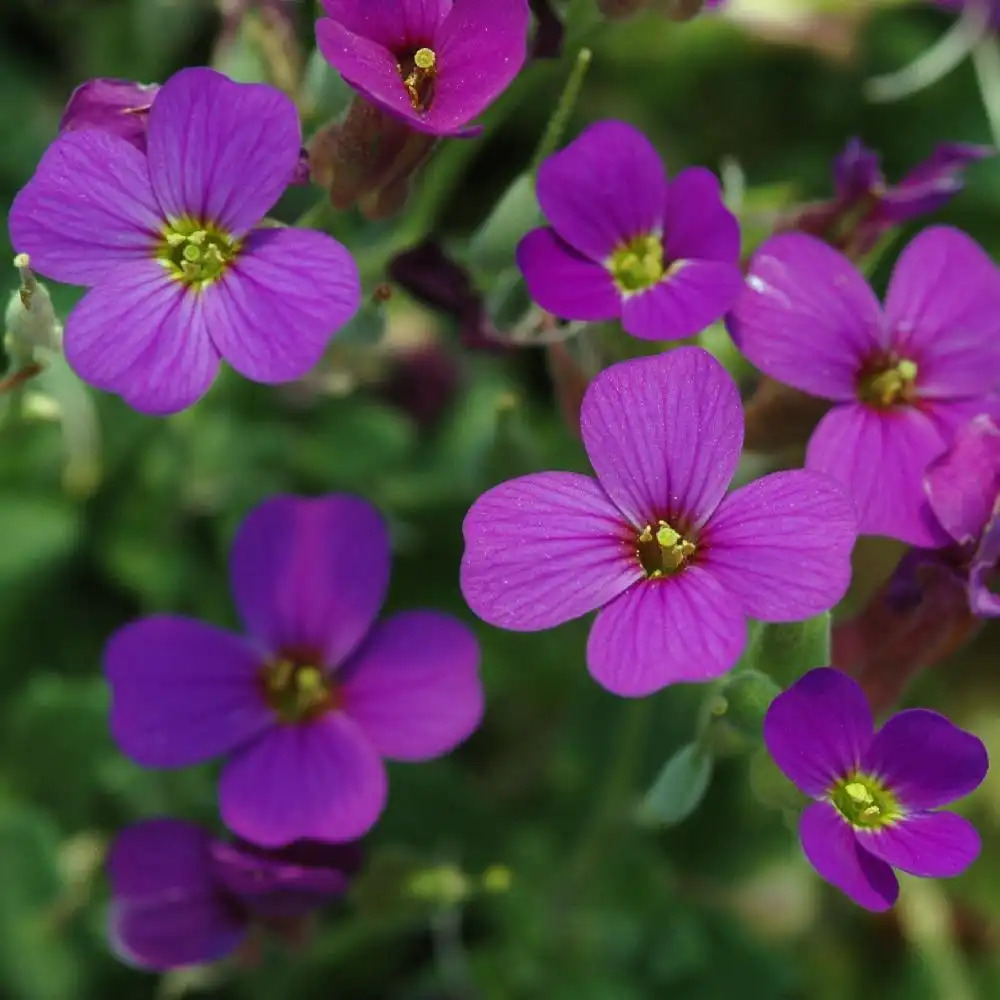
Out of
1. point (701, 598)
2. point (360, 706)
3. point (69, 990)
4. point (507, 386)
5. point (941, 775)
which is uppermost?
point (701, 598)

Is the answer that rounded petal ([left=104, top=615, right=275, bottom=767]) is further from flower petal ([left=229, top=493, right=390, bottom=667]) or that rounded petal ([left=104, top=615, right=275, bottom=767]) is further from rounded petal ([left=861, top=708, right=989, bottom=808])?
rounded petal ([left=861, top=708, right=989, bottom=808])

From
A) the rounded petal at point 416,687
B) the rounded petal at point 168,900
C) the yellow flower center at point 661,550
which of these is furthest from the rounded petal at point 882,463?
the rounded petal at point 168,900

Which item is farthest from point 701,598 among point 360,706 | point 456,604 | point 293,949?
point 456,604

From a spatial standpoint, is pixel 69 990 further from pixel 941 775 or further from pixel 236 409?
pixel 941 775

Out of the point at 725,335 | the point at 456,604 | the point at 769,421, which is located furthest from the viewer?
the point at 456,604

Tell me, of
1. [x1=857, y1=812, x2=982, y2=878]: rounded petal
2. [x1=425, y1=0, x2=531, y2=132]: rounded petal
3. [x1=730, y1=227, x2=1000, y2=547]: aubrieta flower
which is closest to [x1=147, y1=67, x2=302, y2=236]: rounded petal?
[x1=425, y1=0, x2=531, y2=132]: rounded petal
